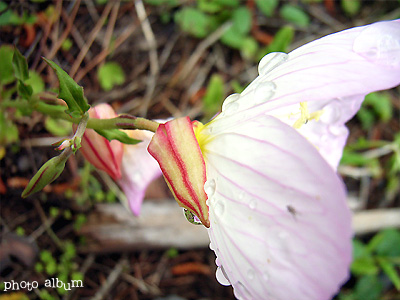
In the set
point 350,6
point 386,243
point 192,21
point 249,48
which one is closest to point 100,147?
point 192,21

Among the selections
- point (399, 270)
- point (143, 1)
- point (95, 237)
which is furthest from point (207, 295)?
point (143, 1)

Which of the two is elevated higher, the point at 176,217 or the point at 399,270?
the point at 176,217

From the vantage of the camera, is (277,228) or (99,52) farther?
(99,52)

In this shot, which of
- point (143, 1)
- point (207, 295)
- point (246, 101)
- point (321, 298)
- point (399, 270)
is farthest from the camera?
point (399, 270)

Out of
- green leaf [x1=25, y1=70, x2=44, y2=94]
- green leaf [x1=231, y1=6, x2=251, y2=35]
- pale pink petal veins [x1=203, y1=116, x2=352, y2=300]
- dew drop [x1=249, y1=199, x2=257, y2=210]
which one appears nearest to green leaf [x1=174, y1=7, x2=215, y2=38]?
green leaf [x1=231, y1=6, x2=251, y2=35]

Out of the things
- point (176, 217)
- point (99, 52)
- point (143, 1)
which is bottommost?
point (176, 217)

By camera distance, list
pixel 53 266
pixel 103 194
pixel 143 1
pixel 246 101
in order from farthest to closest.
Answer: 1. pixel 143 1
2. pixel 103 194
3. pixel 53 266
4. pixel 246 101

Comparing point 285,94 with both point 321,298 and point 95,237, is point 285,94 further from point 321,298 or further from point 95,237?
point 95,237
